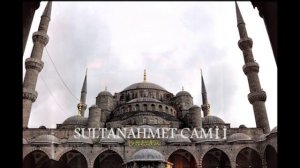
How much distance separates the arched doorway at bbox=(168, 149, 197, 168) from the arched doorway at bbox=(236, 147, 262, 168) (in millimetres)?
4742

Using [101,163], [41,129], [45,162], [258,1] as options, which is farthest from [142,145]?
[258,1]

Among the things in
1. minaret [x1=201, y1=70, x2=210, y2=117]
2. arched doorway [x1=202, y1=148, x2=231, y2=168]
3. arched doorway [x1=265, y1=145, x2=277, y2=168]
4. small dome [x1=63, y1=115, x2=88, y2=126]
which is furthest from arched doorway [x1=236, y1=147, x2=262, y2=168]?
small dome [x1=63, y1=115, x2=88, y2=126]

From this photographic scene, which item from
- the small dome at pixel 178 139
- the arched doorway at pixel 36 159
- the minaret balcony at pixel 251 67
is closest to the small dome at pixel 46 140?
the arched doorway at pixel 36 159

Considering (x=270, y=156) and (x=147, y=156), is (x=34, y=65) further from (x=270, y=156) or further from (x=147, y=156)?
(x=270, y=156)

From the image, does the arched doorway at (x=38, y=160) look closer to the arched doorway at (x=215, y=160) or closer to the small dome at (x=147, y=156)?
the small dome at (x=147, y=156)

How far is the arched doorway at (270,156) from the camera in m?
29.5

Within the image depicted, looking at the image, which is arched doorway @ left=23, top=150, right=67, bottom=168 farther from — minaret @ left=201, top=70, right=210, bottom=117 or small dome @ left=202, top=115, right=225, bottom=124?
minaret @ left=201, top=70, right=210, bottom=117

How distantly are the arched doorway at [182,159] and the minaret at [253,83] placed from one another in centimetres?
991

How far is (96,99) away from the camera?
47375 millimetres

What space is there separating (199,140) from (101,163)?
10018 mm

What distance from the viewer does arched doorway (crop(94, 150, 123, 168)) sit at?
1273 inches

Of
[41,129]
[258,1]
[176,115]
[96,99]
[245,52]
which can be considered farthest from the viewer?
[96,99]
